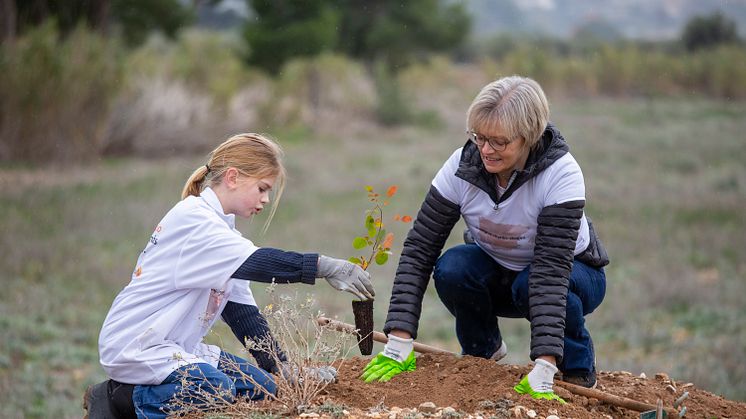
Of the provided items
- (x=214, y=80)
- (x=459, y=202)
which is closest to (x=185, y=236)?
(x=459, y=202)

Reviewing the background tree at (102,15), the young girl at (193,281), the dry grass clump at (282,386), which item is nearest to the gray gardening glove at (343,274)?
the young girl at (193,281)

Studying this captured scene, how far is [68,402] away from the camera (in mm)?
5547

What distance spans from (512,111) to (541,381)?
1.15 meters

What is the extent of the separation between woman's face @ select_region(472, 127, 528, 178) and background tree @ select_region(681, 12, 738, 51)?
141 feet

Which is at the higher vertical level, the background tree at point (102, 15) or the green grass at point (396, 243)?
the background tree at point (102, 15)

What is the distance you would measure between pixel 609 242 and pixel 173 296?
8.97 m

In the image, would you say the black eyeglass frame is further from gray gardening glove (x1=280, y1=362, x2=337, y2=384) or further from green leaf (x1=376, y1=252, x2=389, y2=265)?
gray gardening glove (x1=280, y1=362, x2=337, y2=384)

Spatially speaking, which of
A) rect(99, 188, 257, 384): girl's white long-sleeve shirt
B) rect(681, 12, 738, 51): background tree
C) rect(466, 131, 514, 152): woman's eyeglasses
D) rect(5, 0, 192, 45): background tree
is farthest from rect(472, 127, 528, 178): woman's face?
rect(681, 12, 738, 51): background tree

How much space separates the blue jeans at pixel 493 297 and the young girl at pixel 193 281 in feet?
2.08

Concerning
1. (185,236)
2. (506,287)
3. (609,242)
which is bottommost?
(609,242)

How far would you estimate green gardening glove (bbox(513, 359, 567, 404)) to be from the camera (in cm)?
354

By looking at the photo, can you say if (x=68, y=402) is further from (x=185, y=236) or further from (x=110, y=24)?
(x=110, y=24)

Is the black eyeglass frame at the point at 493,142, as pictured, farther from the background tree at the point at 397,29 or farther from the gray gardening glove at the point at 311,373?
the background tree at the point at 397,29

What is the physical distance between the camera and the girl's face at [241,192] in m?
3.55
